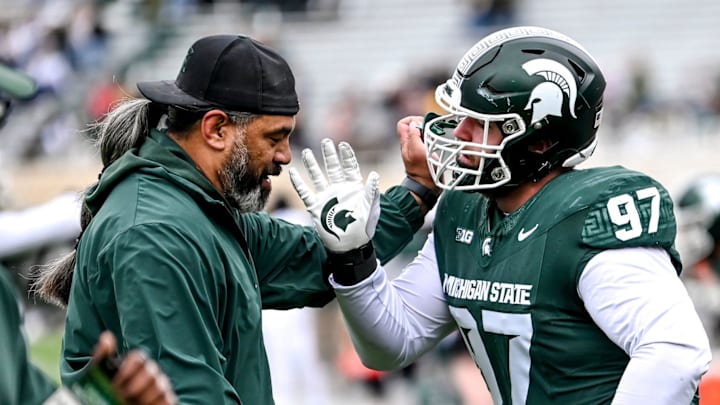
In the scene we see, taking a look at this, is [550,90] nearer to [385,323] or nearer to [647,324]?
[647,324]

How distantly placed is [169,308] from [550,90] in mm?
1185

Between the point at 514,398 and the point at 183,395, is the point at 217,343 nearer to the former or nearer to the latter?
the point at 183,395

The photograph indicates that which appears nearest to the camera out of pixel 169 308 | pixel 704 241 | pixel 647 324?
pixel 169 308

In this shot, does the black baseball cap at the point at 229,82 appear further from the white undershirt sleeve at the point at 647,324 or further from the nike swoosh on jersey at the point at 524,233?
the white undershirt sleeve at the point at 647,324

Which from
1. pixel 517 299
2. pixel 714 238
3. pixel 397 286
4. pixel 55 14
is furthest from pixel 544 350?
pixel 55 14

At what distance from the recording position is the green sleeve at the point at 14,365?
2594 mm

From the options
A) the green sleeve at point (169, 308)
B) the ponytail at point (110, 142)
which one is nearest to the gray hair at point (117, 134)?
the ponytail at point (110, 142)

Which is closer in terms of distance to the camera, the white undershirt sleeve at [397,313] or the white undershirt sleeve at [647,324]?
the white undershirt sleeve at [647,324]

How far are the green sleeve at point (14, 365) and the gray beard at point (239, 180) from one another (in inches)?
39.6

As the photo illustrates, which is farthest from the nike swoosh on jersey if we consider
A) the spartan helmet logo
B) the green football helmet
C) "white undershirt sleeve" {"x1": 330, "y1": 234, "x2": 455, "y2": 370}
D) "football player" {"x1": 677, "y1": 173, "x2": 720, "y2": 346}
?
"football player" {"x1": 677, "y1": 173, "x2": 720, "y2": 346}

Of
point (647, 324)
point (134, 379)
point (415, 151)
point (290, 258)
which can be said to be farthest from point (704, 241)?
point (134, 379)

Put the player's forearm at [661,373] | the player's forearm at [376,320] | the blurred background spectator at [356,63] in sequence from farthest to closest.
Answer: the blurred background spectator at [356,63], the player's forearm at [376,320], the player's forearm at [661,373]

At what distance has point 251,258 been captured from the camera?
3795 millimetres

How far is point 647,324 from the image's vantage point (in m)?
3.36
